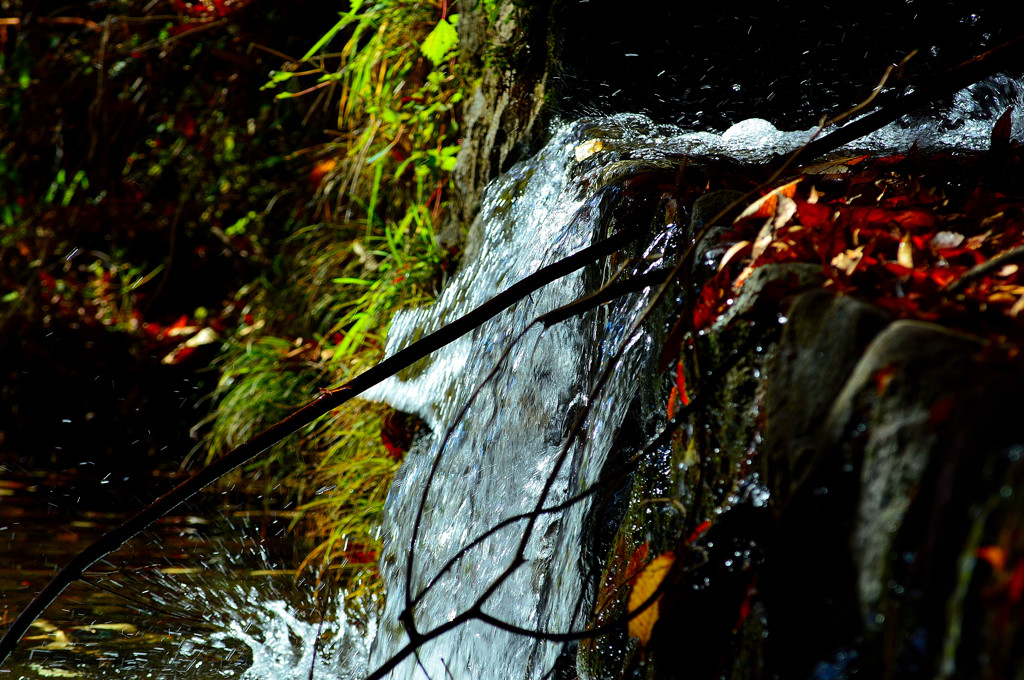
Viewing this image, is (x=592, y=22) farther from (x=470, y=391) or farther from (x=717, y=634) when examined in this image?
(x=717, y=634)

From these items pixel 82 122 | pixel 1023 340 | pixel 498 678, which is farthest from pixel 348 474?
pixel 82 122

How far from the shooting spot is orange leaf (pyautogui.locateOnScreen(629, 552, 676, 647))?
1.31 meters

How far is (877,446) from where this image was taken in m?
0.86

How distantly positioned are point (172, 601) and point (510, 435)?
1572 millimetres

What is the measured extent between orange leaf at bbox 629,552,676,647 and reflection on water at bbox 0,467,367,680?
3.47ft

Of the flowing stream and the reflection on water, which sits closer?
the flowing stream

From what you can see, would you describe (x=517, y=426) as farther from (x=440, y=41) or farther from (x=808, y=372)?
(x=440, y=41)

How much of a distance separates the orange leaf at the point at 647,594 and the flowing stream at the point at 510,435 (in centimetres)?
41

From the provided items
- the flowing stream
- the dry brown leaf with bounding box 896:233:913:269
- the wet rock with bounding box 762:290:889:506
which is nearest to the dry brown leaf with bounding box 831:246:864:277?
the dry brown leaf with bounding box 896:233:913:269

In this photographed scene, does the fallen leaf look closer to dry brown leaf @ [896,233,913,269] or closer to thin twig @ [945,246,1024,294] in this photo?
dry brown leaf @ [896,233,913,269]

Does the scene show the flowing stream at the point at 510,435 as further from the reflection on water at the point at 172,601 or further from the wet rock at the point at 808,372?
the wet rock at the point at 808,372

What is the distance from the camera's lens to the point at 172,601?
9.62 ft

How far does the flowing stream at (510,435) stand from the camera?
193 centimetres

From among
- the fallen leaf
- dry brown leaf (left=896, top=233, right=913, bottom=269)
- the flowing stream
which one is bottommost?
the flowing stream
